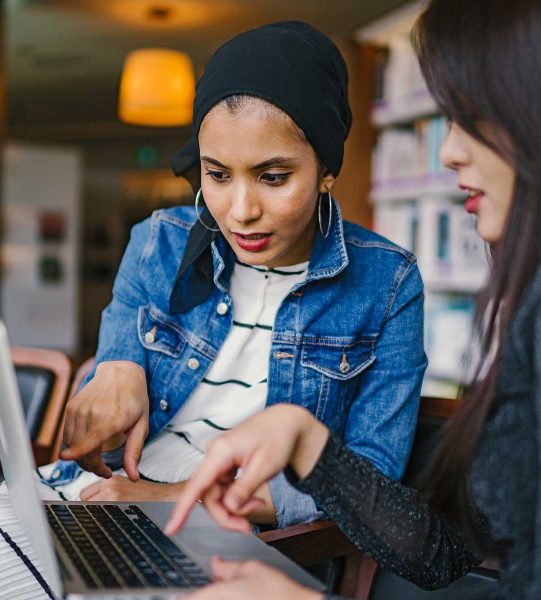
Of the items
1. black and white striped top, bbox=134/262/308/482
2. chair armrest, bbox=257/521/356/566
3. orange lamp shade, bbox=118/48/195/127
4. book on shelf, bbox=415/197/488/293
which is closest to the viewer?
chair armrest, bbox=257/521/356/566

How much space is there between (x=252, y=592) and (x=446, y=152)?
503 mm

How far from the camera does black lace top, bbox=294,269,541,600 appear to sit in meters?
0.81

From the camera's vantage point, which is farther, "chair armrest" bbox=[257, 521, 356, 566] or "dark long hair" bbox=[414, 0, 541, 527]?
"chair armrest" bbox=[257, 521, 356, 566]

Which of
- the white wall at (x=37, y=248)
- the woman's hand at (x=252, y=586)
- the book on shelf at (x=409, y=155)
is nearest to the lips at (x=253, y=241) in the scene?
the woman's hand at (x=252, y=586)

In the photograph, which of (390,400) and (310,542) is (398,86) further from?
(310,542)

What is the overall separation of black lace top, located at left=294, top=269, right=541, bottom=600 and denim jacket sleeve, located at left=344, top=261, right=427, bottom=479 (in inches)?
6.2

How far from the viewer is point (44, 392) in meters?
1.88

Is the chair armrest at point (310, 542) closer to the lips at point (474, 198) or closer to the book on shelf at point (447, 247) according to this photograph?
the lips at point (474, 198)

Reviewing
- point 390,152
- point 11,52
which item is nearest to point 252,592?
point 390,152

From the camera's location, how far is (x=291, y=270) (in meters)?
1.39

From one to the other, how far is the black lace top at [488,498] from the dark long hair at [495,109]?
1.0 inches

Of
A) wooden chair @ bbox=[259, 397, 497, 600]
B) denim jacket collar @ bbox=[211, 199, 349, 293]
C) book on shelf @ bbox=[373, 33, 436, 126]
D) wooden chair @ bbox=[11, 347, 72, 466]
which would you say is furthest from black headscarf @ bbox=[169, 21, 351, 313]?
book on shelf @ bbox=[373, 33, 436, 126]

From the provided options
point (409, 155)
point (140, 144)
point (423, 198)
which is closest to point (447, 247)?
point (423, 198)

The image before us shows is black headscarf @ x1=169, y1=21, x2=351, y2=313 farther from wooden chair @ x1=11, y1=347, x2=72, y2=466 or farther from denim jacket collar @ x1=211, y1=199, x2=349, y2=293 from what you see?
wooden chair @ x1=11, y1=347, x2=72, y2=466
